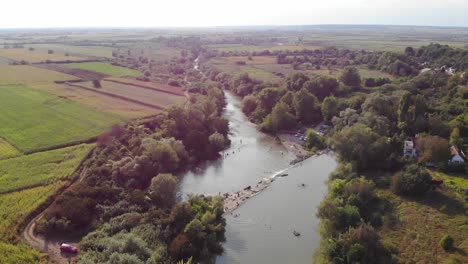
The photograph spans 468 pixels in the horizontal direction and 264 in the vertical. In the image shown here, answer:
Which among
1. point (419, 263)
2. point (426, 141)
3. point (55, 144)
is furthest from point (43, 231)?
point (426, 141)

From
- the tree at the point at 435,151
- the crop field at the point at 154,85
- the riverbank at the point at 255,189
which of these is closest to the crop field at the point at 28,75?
the crop field at the point at 154,85

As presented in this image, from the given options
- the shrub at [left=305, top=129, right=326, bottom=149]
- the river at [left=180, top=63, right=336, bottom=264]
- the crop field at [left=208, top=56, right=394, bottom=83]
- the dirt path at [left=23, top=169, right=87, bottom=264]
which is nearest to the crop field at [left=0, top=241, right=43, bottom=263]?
the dirt path at [left=23, top=169, right=87, bottom=264]

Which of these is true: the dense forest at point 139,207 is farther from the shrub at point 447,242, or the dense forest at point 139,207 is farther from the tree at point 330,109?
the tree at point 330,109

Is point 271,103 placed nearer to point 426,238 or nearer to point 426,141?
point 426,141

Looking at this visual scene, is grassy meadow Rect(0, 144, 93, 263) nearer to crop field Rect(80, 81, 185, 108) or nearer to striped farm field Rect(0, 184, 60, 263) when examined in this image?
striped farm field Rect(0, 184, 60, 263)

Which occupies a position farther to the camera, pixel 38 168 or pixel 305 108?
pixel 305 108

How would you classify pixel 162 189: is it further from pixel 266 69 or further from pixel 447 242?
pixel 266 69

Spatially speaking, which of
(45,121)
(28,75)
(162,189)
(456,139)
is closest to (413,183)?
(456,139)
